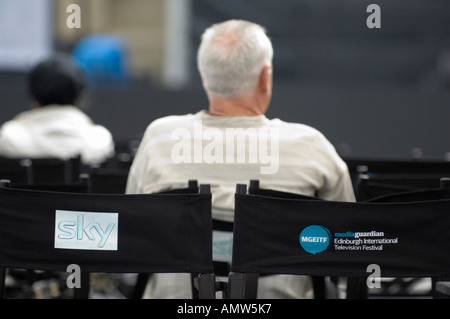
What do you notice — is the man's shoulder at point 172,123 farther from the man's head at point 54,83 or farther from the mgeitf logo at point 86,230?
the man's head at point 54,83

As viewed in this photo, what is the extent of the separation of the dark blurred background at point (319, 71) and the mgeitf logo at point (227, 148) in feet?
11.6

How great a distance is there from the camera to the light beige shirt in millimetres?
2568

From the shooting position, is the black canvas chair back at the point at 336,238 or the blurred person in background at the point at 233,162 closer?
the black canvas chair back at the point at 336,238

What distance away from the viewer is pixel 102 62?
8.25m

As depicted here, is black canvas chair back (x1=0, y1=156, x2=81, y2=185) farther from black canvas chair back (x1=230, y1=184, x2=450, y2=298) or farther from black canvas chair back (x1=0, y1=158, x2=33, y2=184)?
black canvas chair back (x1=230, y1=184, x2=450, y2=298)

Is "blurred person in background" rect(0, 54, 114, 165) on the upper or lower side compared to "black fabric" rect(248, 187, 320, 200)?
upper

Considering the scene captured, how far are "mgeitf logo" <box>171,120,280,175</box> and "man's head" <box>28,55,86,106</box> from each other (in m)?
2.09

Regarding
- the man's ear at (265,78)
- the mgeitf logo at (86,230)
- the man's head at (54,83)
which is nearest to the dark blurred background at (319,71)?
the man's head at (54,83)

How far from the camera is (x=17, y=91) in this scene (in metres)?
7.46

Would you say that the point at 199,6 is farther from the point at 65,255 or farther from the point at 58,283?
the point at 65,255

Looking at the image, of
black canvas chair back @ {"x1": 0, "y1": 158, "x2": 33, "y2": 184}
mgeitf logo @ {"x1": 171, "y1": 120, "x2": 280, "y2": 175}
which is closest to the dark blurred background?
black canvas chair back @ {"x1": 0, "y1": 158, "x2": 33, "y2": 184}

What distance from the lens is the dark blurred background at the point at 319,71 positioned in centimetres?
722

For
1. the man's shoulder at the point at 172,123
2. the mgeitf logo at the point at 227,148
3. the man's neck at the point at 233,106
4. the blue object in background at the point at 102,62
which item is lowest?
the mgeitf logo at the point at 227,148

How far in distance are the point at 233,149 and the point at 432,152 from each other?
16.3 feet
